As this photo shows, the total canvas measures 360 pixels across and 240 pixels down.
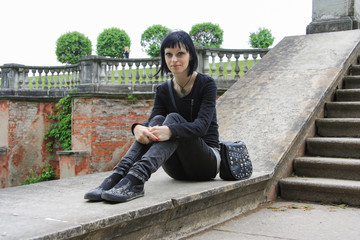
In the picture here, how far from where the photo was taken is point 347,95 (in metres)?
Result: 5.40

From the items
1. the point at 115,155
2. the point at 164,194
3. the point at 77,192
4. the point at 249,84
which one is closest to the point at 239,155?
the point at 164,194

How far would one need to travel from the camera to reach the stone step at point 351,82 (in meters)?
5.70

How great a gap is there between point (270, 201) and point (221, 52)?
604cm

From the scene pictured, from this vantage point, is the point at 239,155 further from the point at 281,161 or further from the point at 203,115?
the point at 281,161

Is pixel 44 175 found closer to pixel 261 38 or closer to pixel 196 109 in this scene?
pixel 196 109

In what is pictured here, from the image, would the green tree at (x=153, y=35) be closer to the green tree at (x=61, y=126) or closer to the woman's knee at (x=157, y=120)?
the green tree at (x=61, y=126)

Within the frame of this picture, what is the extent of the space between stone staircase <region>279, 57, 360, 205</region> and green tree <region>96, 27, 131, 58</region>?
80.4 feet

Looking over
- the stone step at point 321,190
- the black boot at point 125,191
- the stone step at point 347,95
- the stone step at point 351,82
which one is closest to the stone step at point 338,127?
the stone step at point 347,95

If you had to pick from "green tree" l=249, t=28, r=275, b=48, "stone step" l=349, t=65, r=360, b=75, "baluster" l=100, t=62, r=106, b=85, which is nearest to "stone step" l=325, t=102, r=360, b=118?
"stone step" l=349, t=65, r=360, b=75

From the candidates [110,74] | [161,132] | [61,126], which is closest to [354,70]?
[161,132]

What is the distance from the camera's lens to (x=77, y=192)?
118 inches

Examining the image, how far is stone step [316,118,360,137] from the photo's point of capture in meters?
4.69

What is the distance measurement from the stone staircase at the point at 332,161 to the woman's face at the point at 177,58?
1683mm

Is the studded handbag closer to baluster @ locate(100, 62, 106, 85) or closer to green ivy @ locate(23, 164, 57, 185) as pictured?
baluster @ locate(100, 62, 106, 85)
